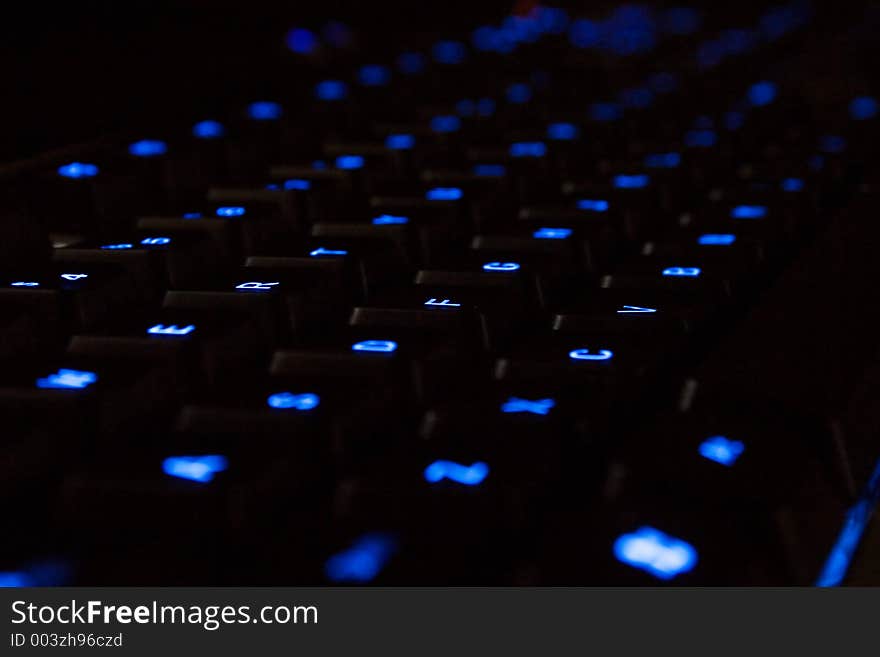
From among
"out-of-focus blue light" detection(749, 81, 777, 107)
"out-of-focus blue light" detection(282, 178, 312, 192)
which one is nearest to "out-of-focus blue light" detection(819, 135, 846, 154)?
"out-of-focus blue light" detection(749, 81, 777, 107)

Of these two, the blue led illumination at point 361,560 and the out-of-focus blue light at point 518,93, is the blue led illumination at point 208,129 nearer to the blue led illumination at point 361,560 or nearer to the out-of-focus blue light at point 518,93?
the out-of-focus blue light at point 518,93

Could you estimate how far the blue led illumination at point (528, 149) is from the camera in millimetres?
952

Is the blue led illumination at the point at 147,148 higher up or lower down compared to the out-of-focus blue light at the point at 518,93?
higher up

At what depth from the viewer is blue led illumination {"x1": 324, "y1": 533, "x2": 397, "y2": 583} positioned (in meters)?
0.42

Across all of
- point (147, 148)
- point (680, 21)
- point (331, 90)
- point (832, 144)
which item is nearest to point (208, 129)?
point (147, 148)

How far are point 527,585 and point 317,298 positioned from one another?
0.26 m

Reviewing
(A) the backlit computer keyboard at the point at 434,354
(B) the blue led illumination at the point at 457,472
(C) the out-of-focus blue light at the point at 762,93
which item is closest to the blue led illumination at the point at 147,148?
(A) the backlit computer keyboard at the point at 434,354

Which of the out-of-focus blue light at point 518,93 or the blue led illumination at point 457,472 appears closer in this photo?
the blue led illumination at point 457,472

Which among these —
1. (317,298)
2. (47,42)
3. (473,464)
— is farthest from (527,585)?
(47,42)

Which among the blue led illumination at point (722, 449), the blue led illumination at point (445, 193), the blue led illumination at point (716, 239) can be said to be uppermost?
the blue led illumination at point (445, 193)

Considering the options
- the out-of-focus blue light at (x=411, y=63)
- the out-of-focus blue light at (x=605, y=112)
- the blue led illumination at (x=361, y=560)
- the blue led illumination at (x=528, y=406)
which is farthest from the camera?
the out-of-focus blue light at (x=411, y=63)

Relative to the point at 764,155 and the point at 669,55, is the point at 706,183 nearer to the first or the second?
the point at 764,155

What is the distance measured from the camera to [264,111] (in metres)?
1.00

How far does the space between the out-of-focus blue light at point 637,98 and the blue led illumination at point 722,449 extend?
0.66m
